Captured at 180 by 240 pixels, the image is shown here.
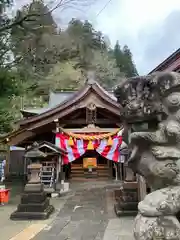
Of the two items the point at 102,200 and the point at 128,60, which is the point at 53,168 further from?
the point at 128,60

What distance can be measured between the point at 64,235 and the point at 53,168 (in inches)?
233

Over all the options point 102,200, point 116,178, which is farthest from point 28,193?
point 116,178

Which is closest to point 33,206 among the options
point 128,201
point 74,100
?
point 128,201

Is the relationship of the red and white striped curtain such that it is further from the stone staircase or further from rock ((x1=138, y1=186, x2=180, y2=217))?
rock ((x1=138, y1=186, x2=180, y2=217))

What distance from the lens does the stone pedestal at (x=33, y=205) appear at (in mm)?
7242

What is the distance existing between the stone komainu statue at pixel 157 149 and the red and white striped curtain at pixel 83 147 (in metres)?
10.1

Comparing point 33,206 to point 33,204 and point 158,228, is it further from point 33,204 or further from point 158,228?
point 158,228

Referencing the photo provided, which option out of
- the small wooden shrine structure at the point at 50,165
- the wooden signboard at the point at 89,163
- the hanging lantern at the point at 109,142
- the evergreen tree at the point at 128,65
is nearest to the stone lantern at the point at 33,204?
the small wooden shrine structure at the point at 50,165

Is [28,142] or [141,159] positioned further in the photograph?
[28,142]

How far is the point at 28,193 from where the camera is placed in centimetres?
773

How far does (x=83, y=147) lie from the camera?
12.4 metres

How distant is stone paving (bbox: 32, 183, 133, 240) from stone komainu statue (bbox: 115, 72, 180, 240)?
326cm

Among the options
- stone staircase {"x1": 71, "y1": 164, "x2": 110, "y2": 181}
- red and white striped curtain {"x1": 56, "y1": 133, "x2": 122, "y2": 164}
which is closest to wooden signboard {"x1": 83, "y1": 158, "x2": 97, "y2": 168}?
stone staircase {"x1": 71, "y1": 164, "x2": 110, "y2": 181}

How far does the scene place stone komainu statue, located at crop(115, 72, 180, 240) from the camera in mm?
2090
